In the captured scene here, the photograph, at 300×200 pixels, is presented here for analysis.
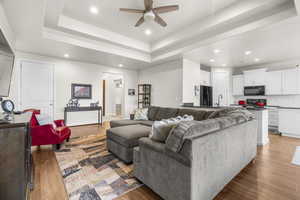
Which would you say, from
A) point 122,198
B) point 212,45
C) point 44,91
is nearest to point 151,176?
point 122,198

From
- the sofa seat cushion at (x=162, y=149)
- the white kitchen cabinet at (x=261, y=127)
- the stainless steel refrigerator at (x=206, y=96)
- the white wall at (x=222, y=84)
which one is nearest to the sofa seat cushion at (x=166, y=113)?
the sofa seat cushion at (x=162, y=149)

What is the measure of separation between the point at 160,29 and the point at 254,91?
15.8 feet

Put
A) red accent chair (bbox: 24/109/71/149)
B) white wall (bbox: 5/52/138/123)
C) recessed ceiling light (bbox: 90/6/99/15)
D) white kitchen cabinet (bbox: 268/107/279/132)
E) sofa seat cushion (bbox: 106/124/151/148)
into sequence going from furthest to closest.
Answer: white kitchen cabinet (bbox: 268/107/279/132) < white wall (bbox: 5/52/138/123) < recessed ceiling light (bbox: 90/6/99/15) < red accent chair (bbox: 24/109/71/149) < sofa seat cushion (bbox: 106/124/151/148)

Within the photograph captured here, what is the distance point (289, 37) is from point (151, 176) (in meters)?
4.59

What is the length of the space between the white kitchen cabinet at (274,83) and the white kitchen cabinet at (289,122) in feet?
4.78

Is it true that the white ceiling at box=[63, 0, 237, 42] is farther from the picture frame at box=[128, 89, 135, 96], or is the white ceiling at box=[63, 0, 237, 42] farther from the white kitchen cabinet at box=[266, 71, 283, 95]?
the white kitchen cabinet at box=[266, 71, 283, 95]

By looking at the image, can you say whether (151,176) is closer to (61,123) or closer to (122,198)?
(122,198)

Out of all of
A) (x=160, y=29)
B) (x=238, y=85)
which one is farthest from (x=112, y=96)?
(x=238, y=85)

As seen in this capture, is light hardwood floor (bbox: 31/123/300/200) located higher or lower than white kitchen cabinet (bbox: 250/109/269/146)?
lower

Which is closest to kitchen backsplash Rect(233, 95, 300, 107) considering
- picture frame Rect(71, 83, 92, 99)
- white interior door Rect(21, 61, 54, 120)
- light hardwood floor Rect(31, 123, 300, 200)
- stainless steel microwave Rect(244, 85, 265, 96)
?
stainless steel microwave Rect(244, 85, 265, 96)

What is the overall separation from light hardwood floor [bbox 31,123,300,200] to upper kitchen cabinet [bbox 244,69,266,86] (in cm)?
389

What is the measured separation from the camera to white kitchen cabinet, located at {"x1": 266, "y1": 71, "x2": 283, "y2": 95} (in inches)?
200

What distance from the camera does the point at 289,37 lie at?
10.9 feet

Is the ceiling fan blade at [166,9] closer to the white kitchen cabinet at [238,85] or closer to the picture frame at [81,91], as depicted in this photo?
the picture frame at [81,91]
